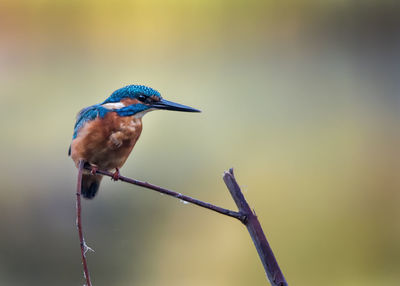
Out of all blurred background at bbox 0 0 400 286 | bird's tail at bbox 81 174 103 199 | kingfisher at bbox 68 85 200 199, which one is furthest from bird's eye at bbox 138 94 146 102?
blurred background at bbox 0 0 400 286

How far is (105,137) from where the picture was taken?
39.2 inches

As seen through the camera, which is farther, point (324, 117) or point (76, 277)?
point (324, 117)

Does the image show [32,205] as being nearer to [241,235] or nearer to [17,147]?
[17,147]

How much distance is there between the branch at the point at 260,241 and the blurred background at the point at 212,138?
2348 mm

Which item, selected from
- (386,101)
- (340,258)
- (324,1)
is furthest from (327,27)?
(340,258)

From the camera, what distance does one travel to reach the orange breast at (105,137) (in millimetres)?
990

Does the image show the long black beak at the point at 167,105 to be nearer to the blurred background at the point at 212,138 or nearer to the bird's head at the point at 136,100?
the bird's head at the point at 136,100

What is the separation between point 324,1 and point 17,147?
102 inches

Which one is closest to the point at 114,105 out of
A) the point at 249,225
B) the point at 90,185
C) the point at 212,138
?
the point at 90,185

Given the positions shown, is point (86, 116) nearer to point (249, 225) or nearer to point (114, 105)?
point (114, 105)

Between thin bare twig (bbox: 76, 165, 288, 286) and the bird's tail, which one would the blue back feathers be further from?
thin bare twig (bbox: 76, 165, 288, 286)

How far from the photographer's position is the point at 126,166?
3.16 meters

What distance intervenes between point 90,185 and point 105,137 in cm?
18

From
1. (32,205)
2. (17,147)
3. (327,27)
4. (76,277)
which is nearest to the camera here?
(76,277)
